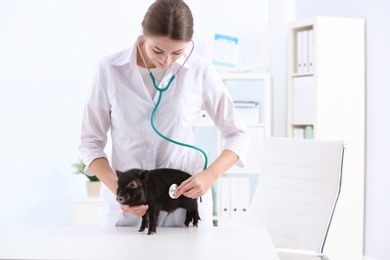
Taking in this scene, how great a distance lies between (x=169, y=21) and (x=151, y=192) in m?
0.53

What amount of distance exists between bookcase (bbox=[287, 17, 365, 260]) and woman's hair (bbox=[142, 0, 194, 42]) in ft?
8.49

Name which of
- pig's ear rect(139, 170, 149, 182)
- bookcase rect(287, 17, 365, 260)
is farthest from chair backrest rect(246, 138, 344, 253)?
bookcase rect(287, 17, 365, 260)

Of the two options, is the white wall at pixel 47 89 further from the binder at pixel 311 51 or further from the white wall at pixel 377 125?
the white wall at pixel 377 125

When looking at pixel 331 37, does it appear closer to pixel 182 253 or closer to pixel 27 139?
pixel 27 139

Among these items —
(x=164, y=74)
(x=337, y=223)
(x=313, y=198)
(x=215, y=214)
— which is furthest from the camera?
(x=215, y=214)

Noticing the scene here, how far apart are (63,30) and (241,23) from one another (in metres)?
1.41

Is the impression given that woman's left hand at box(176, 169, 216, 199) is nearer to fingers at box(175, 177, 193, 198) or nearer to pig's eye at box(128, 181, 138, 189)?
fingers at box(175, 177, 193, 198)

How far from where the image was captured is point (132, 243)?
73.5 inches

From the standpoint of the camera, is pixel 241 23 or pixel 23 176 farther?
pixel 241 23

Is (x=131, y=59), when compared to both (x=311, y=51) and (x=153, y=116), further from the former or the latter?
(x=311, y=51)

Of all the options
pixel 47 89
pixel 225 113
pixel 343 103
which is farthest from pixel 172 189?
pixel 47 89

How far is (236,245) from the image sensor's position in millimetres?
1858

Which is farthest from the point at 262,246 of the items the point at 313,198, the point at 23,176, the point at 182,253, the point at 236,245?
the point at 23,176

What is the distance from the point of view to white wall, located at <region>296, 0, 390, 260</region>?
4.23 meters
